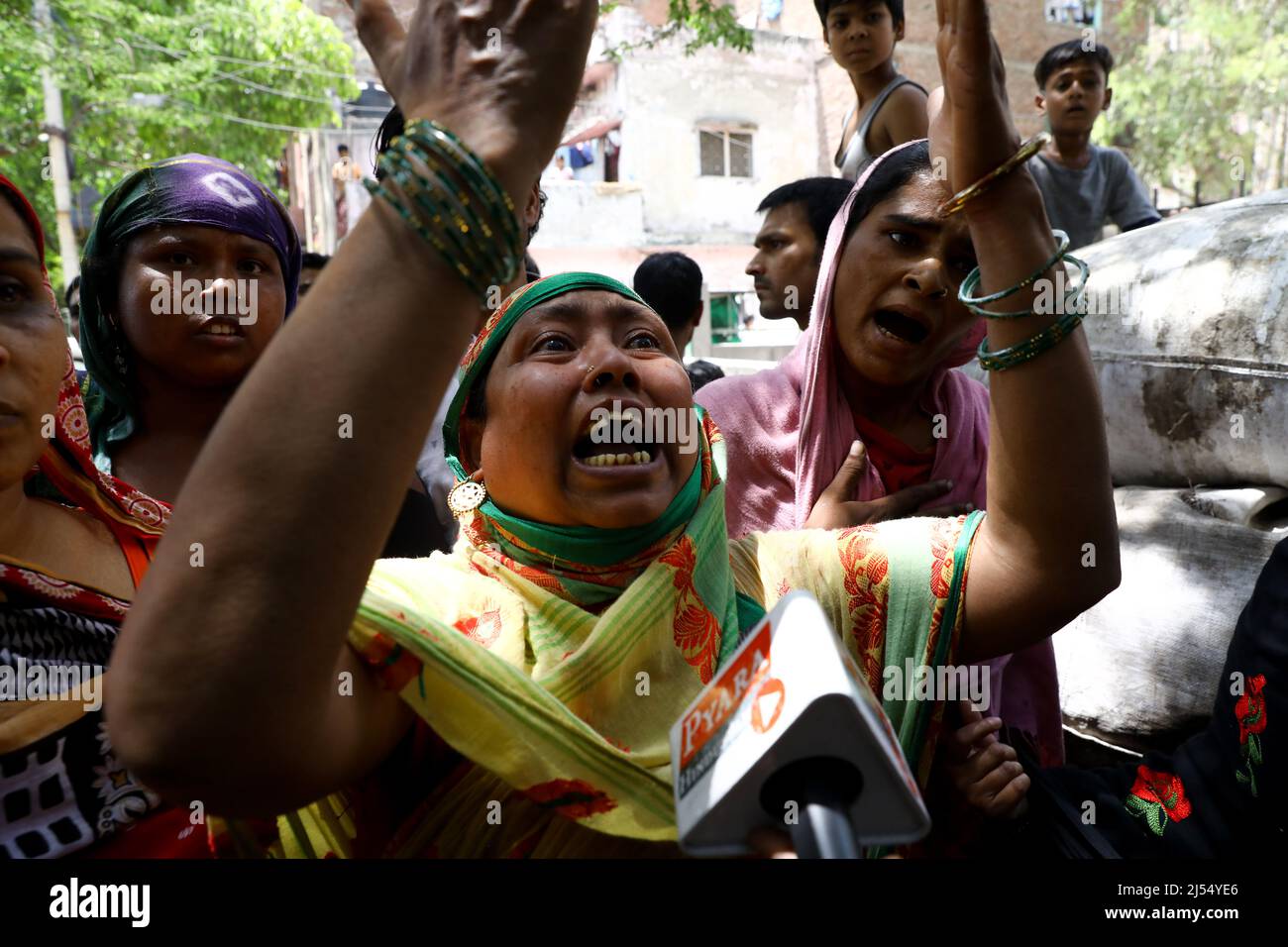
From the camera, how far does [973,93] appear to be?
129 cm

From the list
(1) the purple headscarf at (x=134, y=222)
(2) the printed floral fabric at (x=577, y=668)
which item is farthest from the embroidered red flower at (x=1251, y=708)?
(1) the purple headscarf at (x=134, y=222)

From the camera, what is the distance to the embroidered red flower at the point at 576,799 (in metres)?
1.19

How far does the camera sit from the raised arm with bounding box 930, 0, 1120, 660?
1305mm

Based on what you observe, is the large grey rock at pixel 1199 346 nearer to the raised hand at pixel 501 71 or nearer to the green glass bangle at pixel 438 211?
the raised hand at pixel 501 71

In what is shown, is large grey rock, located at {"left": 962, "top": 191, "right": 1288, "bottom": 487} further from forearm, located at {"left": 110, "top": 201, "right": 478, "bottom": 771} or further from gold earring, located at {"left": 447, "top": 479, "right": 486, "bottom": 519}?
forearm, located at {"left": 110, "top": 201, "right": 478, "bottom": 771}

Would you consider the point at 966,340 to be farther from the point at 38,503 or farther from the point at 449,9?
the point at 38,503

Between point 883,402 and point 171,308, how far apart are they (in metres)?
1.58

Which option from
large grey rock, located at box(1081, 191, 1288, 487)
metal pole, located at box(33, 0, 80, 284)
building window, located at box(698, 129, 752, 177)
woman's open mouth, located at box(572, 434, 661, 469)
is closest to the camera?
woman's open mouth, located at box(572, 434, 661, 469)

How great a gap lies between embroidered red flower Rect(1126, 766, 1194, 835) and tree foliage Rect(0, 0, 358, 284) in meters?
11.8

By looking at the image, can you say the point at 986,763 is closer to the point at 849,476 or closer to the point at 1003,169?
the point at 849,476

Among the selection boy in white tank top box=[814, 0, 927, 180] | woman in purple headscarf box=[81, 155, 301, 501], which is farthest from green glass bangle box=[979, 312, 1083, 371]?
boy in white tank top box=[814, 0, 927, 180]

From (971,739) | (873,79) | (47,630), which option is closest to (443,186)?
(47,630)

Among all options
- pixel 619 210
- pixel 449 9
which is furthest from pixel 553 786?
pixel 619 210

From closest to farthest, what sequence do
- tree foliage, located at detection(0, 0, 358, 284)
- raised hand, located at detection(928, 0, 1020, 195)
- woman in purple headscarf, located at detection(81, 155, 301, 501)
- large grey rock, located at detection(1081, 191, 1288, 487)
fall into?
1. raised hand, located at detection(928, 0, 1020, 195)
2. woman in purple headscarf, located at detection(81, 155, 301, 501)
3. large grey rock, located at detection(1081, 191, 1288, 487)
4. tree foliage, located at detection(0, 0, 358, 284)
